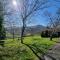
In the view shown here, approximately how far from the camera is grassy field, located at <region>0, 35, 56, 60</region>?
5.37m

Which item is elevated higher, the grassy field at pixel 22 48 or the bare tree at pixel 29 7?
the bare tree at pixel 29 7

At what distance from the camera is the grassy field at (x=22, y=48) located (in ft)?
17.6

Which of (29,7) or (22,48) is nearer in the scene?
(22,48)

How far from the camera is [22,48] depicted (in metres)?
6.78

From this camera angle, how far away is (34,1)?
281 inches

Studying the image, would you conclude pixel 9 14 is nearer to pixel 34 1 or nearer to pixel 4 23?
pixel 4 23

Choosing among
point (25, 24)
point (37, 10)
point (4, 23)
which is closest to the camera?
point (4, 23)

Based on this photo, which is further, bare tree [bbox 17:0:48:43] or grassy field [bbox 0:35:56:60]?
bare tree [bbox 17:0:48:43]

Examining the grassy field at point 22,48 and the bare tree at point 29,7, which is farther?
the bare tree at point 29,7

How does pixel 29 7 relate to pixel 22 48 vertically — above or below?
above

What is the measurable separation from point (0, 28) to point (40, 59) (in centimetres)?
256

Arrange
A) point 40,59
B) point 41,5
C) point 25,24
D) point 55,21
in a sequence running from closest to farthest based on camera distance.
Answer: point 40,59 → point 41,5 → point 25,24 → point 55,21

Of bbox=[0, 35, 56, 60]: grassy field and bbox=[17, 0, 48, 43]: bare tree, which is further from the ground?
bbox=[17, 0, 48, 43]: bare tree

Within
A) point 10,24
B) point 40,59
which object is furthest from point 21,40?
point 40,59
